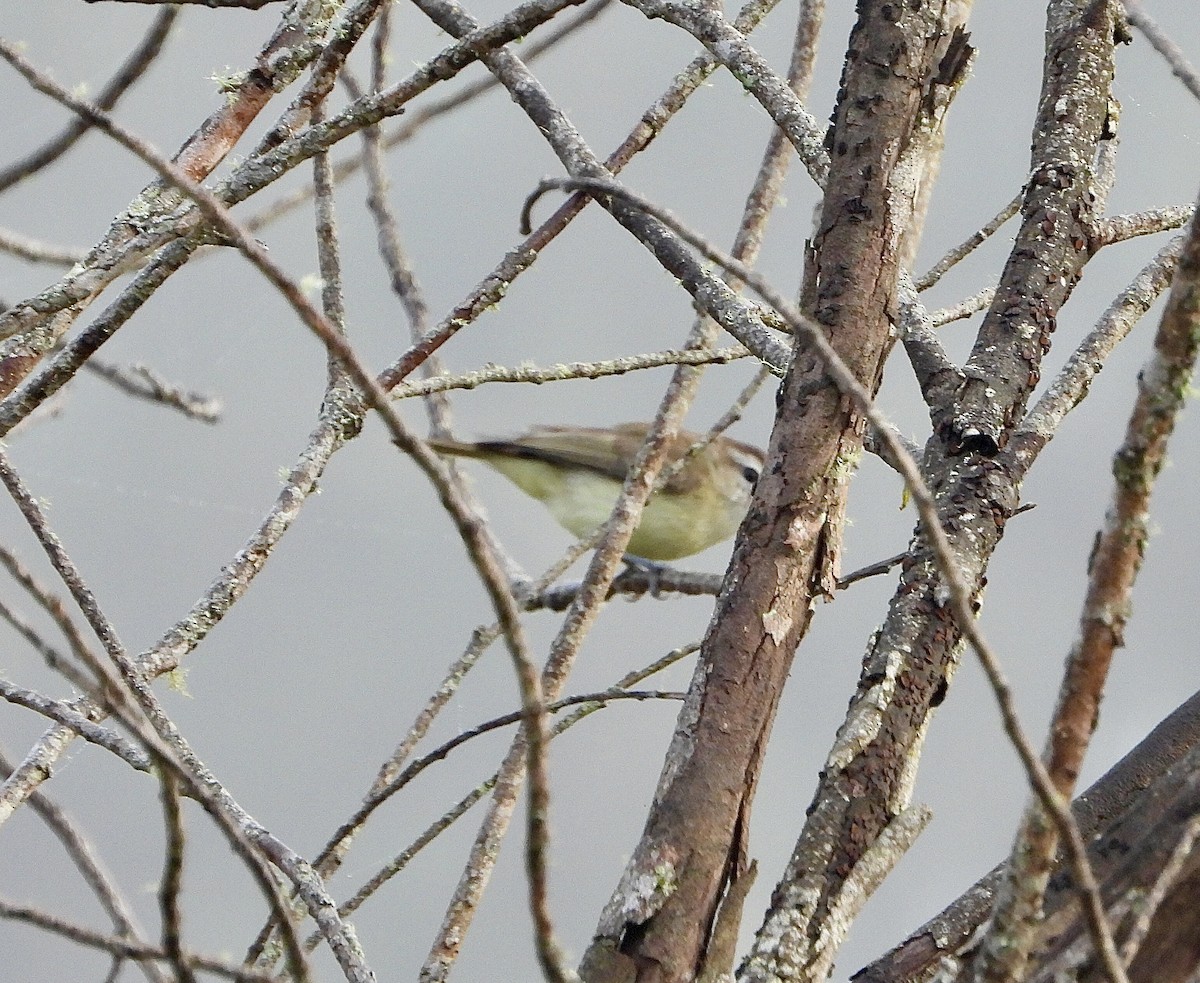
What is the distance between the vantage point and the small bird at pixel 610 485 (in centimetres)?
541

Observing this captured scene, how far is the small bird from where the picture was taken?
5406mm

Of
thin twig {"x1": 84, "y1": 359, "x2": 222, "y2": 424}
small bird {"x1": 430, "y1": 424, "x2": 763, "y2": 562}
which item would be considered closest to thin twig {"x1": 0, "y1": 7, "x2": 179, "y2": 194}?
thin twig {"x1": 84, "y1": 359, "x2": 222, "y2": 424}

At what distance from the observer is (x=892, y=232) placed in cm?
124

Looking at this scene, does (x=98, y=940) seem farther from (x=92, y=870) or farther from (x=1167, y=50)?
(x=1167, y=50)

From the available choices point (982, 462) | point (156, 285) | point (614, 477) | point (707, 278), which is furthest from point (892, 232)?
point (614, 477)

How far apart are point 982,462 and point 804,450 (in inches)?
7.6

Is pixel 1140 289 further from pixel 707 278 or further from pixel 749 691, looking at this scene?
pixel 749 691

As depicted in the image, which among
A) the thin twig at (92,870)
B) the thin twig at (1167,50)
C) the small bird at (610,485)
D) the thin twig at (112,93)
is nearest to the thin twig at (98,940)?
the thin twig at (92,870)

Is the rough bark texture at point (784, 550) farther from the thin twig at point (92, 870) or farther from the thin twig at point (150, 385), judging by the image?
the thin twig at point (150, 385)

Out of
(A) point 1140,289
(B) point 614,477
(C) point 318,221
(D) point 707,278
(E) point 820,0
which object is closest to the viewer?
(A) point 1140,289

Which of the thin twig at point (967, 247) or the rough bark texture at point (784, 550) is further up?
the thin twig at point (967, 247)

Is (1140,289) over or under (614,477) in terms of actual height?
under

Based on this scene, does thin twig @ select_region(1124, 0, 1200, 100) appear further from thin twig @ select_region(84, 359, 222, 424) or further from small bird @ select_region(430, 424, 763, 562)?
small bird @ select_region(430, 424, 763, 562)

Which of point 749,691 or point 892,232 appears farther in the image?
point 892,232
